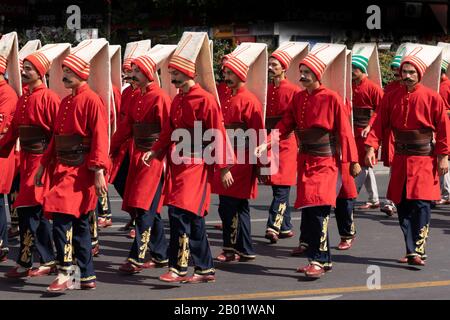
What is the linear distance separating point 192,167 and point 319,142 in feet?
3.88

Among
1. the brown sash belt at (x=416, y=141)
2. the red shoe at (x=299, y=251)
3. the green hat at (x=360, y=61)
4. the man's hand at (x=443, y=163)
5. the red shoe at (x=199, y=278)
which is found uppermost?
the green hat at (x=360, y=61)

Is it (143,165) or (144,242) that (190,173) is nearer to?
(143,165)

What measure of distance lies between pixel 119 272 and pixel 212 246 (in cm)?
175

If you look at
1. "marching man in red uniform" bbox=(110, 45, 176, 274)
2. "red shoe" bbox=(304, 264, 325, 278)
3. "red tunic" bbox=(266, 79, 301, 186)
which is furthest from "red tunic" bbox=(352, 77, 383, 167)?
"red shoe" bbox=(304, 264, 325, 278)

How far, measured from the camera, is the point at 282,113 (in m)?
11.3

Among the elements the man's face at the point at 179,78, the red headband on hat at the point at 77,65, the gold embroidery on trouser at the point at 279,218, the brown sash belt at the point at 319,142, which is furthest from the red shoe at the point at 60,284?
the gold embroidery on trouser at the point at 279,218

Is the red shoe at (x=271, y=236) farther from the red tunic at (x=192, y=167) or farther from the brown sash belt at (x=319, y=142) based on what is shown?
the red tunic at (x=192, y=167)

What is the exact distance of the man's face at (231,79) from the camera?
9.98 metres

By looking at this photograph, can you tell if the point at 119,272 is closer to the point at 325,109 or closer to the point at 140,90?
the point at 140,90

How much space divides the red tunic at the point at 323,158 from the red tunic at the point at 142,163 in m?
1.27

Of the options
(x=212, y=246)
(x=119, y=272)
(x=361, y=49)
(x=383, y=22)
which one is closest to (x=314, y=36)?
(x=383, y=22)

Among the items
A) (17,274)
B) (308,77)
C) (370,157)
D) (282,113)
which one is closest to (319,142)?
(308,77)

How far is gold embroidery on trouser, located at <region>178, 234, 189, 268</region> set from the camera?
8.79m

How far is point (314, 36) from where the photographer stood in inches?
1070
